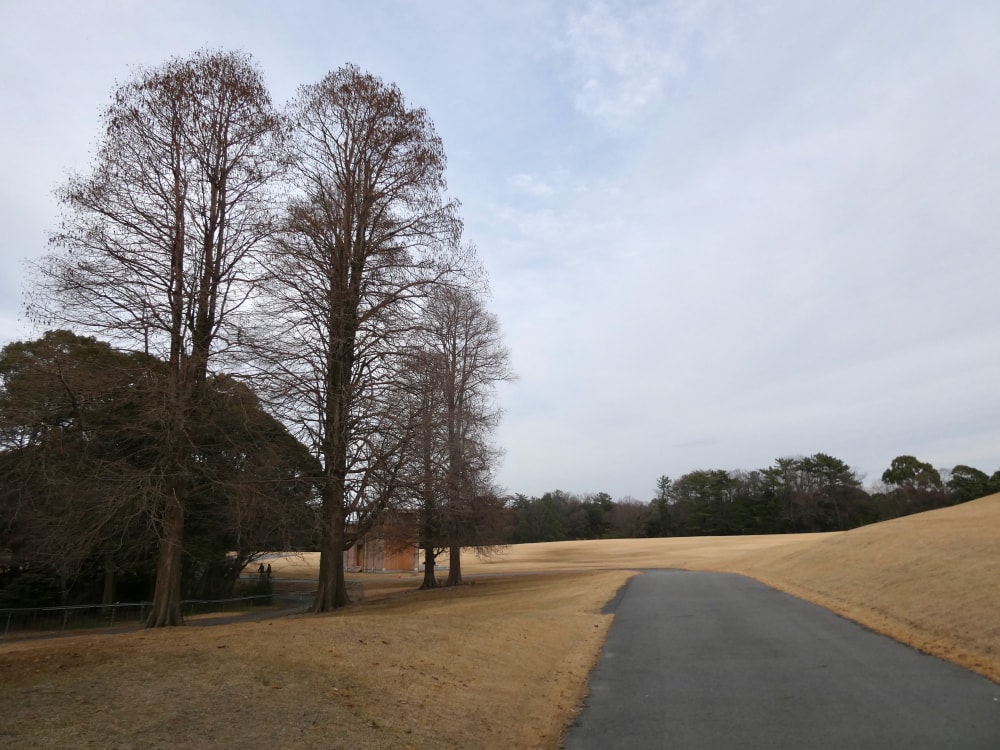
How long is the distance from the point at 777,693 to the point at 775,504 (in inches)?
3719

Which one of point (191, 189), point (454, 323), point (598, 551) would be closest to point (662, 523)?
point (598, 551)

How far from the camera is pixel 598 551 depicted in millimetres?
64500

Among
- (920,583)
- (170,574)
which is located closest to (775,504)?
(920,583)

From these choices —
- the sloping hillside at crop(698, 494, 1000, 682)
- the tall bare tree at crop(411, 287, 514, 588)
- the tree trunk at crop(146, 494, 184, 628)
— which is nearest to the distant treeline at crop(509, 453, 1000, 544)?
the tall bare tree at crop(411, 287, 514, 588)

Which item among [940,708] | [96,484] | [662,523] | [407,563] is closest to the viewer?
[940,708]

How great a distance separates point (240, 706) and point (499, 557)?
65.7 metres

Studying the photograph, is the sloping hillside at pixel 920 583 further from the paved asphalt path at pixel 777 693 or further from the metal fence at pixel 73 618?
the metal fence at pixel 73 618

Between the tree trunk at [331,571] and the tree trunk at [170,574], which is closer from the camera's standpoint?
the tree trunk at [170,574]

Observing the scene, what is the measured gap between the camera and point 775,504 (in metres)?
93.9

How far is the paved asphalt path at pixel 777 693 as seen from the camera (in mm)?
6605

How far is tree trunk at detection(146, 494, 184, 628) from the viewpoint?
1547 cm

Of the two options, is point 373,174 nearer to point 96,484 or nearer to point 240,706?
point 96,484

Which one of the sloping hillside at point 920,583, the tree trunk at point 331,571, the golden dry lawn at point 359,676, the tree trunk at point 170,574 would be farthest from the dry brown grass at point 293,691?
the tree trunk at point 331,571

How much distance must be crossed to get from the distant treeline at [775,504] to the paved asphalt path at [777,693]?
73.7 m
